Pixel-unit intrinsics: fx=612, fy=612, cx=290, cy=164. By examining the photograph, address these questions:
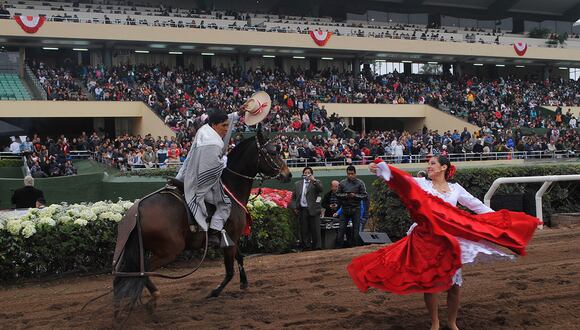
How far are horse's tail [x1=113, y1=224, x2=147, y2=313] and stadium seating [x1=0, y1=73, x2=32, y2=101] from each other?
24097 mm

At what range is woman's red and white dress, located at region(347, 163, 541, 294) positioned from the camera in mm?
5121

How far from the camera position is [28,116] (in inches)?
1072

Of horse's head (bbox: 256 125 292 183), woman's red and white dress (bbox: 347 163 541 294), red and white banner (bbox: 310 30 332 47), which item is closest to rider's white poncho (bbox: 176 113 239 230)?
horse's head (bbox: 256 125 292 183)

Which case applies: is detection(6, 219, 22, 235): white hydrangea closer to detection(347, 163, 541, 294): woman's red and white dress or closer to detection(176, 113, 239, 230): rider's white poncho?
detection(176, 113, 239, 230): rider's white poncho

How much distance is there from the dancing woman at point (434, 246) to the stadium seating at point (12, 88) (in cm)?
2584

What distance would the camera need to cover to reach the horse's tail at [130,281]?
5863mm

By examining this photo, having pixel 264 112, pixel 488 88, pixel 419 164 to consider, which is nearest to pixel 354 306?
pixel 264 112

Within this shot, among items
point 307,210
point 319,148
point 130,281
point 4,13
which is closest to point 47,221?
point 130,281

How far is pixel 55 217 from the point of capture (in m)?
8.79

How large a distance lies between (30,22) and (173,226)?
27.7m

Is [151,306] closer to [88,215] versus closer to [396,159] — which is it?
[88,215]

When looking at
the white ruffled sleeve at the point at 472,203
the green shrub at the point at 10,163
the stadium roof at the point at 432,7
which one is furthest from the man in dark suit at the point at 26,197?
the stadium roof at the point at 432,7

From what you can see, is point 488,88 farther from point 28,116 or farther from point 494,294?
point 494,294

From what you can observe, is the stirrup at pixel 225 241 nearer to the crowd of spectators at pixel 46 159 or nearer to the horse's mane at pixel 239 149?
the horse's mane at pixel 239 149
